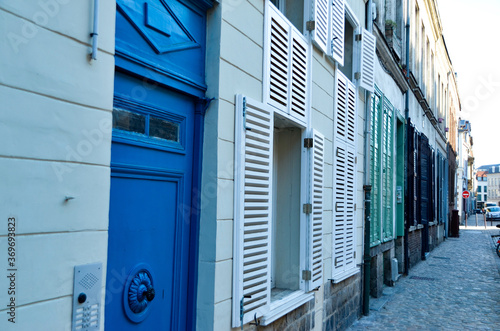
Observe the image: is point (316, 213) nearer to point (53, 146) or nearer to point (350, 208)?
point (350, 208)

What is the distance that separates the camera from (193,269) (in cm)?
348

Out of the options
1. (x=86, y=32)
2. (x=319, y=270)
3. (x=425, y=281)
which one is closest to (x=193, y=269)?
(x=86, y=32)

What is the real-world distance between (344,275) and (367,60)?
3.60 meters

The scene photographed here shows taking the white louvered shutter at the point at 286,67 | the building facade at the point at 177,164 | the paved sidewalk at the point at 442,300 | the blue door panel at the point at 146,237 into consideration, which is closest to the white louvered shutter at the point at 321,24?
the building facade at the point at 177,164

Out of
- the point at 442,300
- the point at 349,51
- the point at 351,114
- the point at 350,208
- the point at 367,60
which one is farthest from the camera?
the point at 442,300

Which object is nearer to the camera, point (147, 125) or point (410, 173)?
point (147, 125)

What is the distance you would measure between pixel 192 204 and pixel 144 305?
81cm

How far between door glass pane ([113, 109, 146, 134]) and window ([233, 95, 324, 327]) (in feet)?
3.12

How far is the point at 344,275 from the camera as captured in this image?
22.2ft

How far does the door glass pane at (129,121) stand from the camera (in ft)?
9.18

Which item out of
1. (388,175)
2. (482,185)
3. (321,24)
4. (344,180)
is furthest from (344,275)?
(482,185)

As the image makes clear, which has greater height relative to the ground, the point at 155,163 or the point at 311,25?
the point at 311,25

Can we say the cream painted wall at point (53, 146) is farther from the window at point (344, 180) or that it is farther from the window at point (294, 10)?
the window at point (344, 180)

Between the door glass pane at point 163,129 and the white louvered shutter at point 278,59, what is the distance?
51.1 inches
